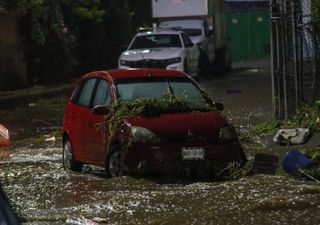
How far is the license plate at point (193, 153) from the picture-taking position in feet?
34.8

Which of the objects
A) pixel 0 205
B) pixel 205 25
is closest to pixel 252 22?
pixel 205 25

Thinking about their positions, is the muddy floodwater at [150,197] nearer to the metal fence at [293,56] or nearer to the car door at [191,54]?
the metal fence at [293,56]

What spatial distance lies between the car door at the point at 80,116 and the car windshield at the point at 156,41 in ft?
56.9

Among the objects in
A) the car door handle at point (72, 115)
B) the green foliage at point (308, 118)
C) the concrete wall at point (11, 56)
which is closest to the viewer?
the car door handle at point (72, 115)

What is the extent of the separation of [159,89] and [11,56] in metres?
20.0

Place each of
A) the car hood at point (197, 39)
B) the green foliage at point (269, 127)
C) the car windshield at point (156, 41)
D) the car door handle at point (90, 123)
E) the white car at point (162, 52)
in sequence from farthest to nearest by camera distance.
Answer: the car hood at point (197, 39)
the car windshield at point (156, 41)
the white car at point (162, 52)
the green foliage at point (269, 127)
the car door handle at point (90, 123)

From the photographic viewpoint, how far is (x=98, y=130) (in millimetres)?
11336

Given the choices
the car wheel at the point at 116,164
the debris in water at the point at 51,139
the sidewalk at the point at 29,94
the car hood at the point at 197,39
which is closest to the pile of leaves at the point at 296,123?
the car wheel at the point at 116,164

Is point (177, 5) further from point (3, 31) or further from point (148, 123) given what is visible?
point (148, 123)

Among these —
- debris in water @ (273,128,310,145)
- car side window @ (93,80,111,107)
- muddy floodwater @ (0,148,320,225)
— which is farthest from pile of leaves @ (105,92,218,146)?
debris in water @ (273,128,310,145)

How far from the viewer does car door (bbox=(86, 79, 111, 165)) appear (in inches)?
442

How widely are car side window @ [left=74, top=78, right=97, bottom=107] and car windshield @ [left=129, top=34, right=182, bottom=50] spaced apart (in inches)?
682

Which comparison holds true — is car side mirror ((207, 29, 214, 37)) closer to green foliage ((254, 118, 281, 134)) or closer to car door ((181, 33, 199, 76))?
car door ((181, 33, 199, 76))

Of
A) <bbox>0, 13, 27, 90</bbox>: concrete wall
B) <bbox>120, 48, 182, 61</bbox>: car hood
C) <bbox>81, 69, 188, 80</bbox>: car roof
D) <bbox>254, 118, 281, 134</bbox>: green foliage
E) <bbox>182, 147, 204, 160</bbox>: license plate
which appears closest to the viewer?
<bbox>182, 147, 204, 160</bbox>: license plate
